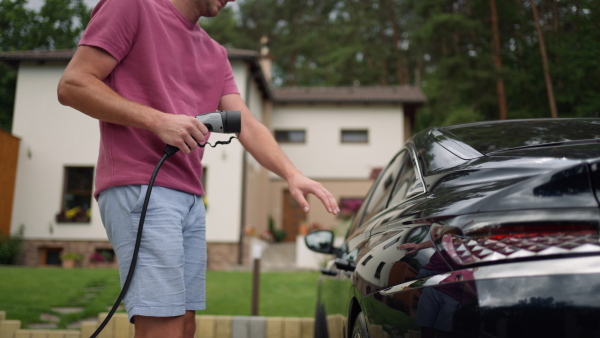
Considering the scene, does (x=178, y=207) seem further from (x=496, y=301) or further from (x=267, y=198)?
(x=267, y=198)

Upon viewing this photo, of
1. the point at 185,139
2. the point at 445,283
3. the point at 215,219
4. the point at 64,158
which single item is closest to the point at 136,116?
the point at 185,139

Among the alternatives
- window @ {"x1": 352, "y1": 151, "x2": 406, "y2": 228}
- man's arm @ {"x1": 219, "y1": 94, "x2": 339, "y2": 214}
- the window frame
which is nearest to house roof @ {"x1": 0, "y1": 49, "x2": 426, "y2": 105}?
the window frame

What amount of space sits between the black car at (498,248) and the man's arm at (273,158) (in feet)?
1.25

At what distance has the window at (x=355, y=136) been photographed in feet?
71.9

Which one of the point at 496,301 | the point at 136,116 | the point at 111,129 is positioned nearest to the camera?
the point at 496,301

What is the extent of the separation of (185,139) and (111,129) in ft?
1.04

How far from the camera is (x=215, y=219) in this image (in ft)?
54.2

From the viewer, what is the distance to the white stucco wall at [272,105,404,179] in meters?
21.6

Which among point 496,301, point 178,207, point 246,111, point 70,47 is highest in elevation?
point 70,47

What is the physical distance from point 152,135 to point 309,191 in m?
0.62

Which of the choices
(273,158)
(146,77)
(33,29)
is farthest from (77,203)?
(146,77)

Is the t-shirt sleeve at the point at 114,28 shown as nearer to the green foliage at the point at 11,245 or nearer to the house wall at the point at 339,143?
the green foliage at the point at 11,245

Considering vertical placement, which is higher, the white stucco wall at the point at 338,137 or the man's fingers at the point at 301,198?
the white stucco wall at the point at 338,137

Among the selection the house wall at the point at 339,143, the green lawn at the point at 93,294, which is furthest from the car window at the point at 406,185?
the house wall at the point at 339,143
